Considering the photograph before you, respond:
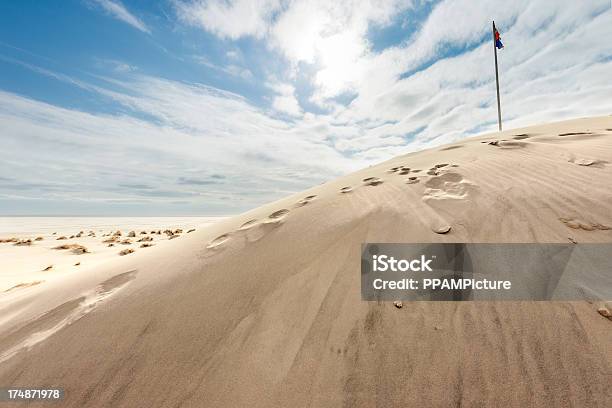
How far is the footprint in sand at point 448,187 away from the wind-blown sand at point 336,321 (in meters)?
0.03

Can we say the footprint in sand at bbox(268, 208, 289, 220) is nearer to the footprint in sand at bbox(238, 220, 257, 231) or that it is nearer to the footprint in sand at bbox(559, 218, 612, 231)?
the footprint in sand at bbox(238, 220, 257, 231)

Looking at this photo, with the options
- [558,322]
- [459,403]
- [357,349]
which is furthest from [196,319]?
[558,322]

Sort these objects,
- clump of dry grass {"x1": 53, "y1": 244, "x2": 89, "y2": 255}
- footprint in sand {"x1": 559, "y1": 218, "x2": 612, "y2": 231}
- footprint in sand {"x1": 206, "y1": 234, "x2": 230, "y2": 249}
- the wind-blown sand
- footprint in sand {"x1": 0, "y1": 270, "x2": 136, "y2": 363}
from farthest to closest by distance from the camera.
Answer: clump of dry grass {"x1": 53, "y1": 244, "x2": 89, "y2": 255} < footprint in sand {"x1": 206, "y1": 234, "x2": 230, "y2": 249} < footprint in sand {"x1": 0, "y1": 270, "x2": 136, "y2": 363} < footprint in sand {"x1": 559, "y1": 218, "x2": 612, "y2": 231} < the wind-blown sand

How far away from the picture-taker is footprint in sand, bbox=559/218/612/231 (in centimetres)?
177

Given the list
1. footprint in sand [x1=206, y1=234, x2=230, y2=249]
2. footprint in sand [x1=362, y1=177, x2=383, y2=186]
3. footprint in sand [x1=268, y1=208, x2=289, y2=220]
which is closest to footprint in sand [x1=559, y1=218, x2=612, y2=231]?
footprint in sand [x1=362, y1=177, x2=383, y2=186]

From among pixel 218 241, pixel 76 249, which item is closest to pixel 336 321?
pixel 218 241

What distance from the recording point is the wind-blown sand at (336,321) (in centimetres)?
124

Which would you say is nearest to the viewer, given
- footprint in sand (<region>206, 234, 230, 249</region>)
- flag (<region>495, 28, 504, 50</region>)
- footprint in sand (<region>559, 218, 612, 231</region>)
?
footprint in sand (<region>559, 218, 612, 231</region>)

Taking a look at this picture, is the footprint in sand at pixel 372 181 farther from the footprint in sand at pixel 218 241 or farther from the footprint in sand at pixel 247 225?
the footprint in sand at pixel 218 241

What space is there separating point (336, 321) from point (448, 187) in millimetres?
1819

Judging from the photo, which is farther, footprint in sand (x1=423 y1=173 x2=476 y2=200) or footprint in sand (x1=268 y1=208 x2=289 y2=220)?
footprint in sand (x1=268 y1=208 x2=289 y2=220)

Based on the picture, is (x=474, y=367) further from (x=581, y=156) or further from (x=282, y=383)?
(x=581, y=156)

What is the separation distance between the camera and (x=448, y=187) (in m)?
2.65

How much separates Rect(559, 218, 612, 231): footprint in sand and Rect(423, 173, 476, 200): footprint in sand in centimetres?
67
